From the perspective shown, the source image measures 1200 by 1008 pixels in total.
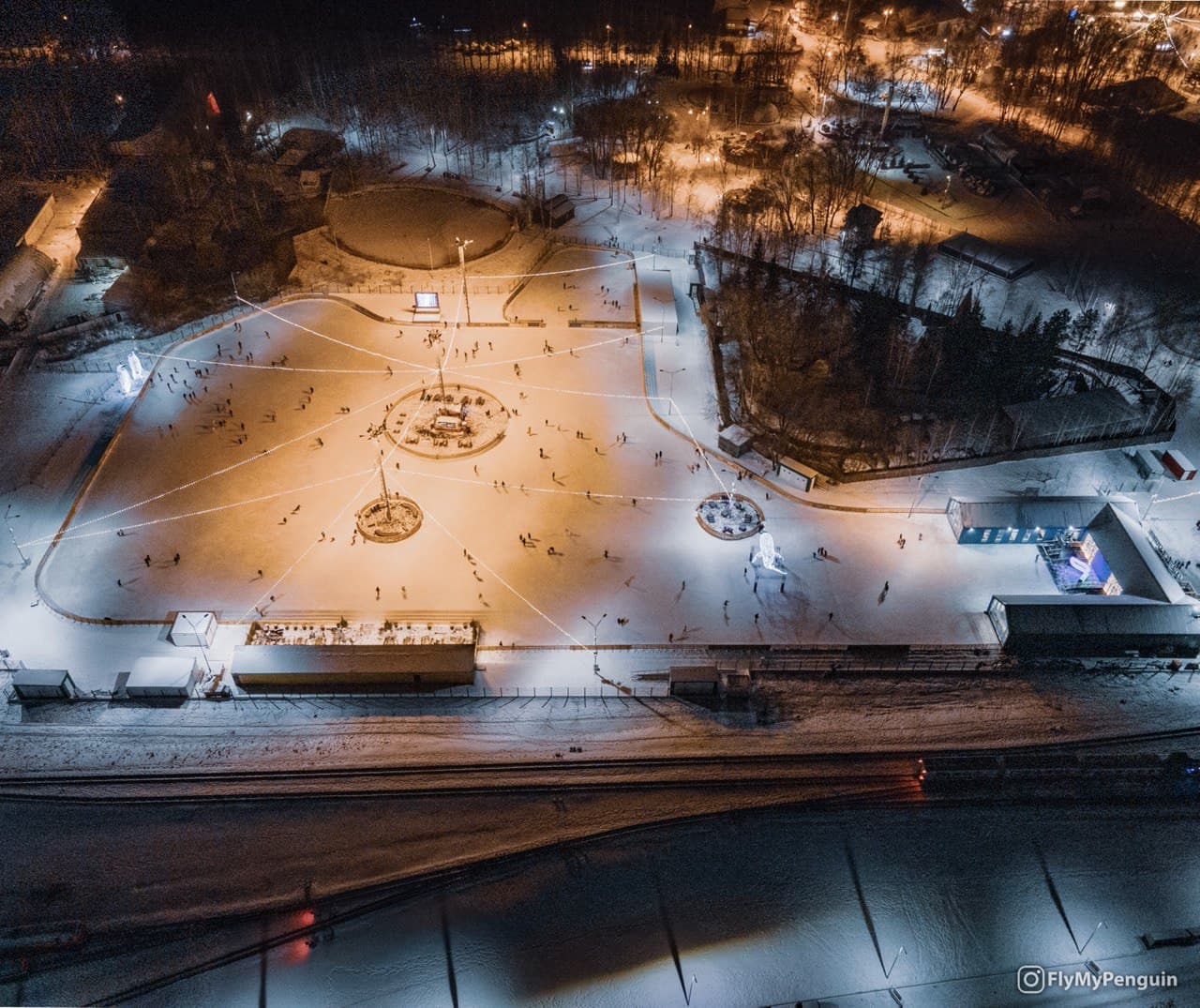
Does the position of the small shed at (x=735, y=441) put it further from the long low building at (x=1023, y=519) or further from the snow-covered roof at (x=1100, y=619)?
the snow-covered roof at (x=1100, y=619)

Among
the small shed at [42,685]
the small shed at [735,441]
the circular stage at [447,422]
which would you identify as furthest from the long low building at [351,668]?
the small shed at [735,441]

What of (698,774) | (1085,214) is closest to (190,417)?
(698,774)

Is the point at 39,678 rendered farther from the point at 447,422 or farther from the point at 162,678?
the point at 447,422

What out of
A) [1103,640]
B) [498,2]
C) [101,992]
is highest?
[498,2]

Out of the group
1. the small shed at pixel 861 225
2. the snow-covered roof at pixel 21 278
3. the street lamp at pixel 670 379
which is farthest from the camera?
the small shed at pixel 861 225

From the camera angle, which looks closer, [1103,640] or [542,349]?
[1103,640]

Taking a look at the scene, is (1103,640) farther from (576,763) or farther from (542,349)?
(542,349)
